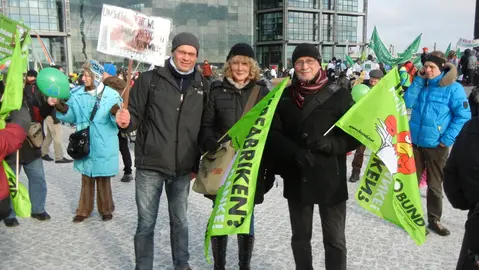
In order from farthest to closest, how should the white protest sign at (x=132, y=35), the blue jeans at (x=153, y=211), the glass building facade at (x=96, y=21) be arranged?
the glass building facade at (x=96, y=21) < the blue jeans at (x=153, y=211) < the white protest sign at (x=132, y=35)

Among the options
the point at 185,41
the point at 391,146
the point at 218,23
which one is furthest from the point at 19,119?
the point at 218,23

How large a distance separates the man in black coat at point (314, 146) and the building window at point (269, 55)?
50.6 metres

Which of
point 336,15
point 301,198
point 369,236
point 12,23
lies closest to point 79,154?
point 12,23

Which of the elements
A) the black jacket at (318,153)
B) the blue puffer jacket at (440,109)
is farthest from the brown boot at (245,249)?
the blue puffer jacket at (440,109)

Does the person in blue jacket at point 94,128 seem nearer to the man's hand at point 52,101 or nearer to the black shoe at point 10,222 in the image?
the man's hand at point 52,101

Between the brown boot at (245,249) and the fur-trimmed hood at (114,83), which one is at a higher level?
the fur-trimmed hood at (114,83)

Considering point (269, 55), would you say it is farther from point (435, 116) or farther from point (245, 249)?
point (245, 249)

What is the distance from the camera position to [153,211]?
334 cm

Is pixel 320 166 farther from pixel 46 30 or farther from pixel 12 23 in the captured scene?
pixel 46 30

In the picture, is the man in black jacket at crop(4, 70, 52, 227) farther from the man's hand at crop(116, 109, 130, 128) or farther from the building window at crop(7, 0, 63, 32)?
the building window at crop(7, 0, 63, 32)

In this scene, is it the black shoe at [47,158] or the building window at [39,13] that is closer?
the black shoe at [47,158]

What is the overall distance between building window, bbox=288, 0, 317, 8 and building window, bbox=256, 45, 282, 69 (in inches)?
216

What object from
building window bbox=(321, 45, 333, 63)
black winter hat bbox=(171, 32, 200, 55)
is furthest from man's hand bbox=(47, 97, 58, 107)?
building window bbox=(321, 45, 333, 63)

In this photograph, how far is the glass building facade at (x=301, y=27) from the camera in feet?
172
